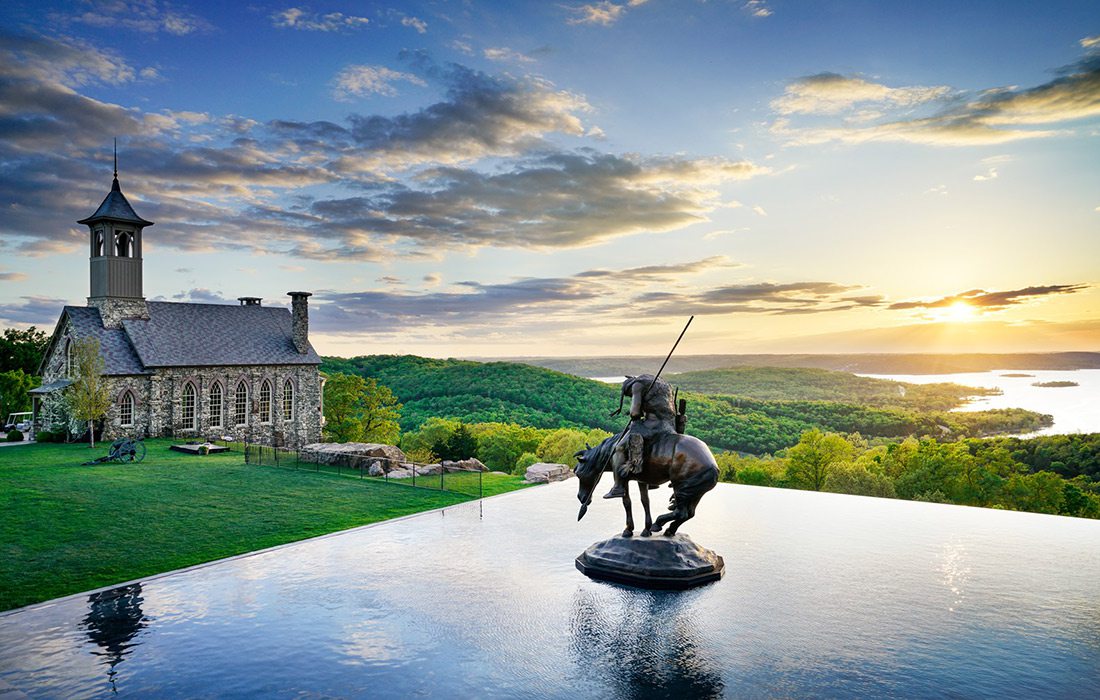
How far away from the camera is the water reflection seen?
834cm

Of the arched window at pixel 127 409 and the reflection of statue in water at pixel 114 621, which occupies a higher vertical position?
the arched window at pixel 127 409

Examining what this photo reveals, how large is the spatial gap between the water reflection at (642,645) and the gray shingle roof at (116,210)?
4070 centimetres

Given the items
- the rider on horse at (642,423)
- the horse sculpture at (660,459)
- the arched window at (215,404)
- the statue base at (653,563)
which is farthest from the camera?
the arched window at (215,404)

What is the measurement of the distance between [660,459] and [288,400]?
36.6 m

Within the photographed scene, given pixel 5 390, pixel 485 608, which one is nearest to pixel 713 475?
pixel 485 608

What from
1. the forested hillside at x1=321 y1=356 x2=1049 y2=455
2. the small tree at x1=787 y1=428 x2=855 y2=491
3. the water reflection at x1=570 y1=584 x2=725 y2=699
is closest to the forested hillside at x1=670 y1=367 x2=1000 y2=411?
the forested hillside at x1=321 y1=356 x2=1049 y2=455

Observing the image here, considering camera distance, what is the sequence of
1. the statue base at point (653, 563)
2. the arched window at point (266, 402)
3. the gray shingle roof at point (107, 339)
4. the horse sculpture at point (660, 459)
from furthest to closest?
the arched window at point (266, 402) < the gray shingle roof at point (107, 339) < the horse sculpture at point (660, 459) < the statue base at point (653, 563)

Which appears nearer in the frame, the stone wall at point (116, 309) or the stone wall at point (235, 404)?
the stone wall at point (235, 404)

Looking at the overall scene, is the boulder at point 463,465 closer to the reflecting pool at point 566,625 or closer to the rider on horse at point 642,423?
the reflecting pool at point 566,625

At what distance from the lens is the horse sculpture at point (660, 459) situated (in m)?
12.9

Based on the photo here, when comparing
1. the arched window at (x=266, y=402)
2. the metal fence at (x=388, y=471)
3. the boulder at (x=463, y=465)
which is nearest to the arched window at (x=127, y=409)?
the arched window at (x=266, y=402)

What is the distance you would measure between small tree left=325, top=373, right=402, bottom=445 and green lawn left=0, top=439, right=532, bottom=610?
57.8ft

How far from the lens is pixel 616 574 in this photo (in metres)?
12.6

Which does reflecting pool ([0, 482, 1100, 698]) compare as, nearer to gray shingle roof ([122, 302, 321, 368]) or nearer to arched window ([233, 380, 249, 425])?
arched window ([233, 380, 249, 425])
